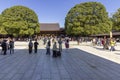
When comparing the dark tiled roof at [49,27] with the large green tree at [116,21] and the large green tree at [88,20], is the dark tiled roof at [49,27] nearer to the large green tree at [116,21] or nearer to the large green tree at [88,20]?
the large green tree at [88,20]

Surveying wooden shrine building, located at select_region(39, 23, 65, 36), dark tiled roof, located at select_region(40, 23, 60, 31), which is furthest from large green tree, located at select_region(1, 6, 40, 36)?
dark tiled roof, located at select_region(40, 23, 60, 31)

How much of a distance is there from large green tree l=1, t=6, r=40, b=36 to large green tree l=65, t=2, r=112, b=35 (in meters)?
10.3

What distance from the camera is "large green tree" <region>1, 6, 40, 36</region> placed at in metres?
66.3

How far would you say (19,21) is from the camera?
67.6 meters

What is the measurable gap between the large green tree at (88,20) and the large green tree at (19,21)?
33.7ft

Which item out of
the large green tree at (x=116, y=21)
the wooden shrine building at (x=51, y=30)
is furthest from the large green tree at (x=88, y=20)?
the wooden shrine building at (x=51, y=30)

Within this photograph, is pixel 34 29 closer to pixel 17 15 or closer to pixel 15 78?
pixel 17 15

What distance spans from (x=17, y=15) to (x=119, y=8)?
2997cm

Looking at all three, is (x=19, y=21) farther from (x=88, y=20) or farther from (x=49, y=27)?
(x=49, y=27)

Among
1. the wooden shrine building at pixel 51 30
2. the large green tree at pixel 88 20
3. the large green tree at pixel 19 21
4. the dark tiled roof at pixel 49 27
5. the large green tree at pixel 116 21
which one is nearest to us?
the large green tree at pixel 88 20

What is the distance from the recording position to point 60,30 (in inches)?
3570

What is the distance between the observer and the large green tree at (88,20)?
206 feet

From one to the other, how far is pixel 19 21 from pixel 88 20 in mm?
19076

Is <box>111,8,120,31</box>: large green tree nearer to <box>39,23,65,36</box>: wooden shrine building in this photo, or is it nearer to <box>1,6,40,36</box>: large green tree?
<box>39,23,65,36</box>: wooden shrine building
